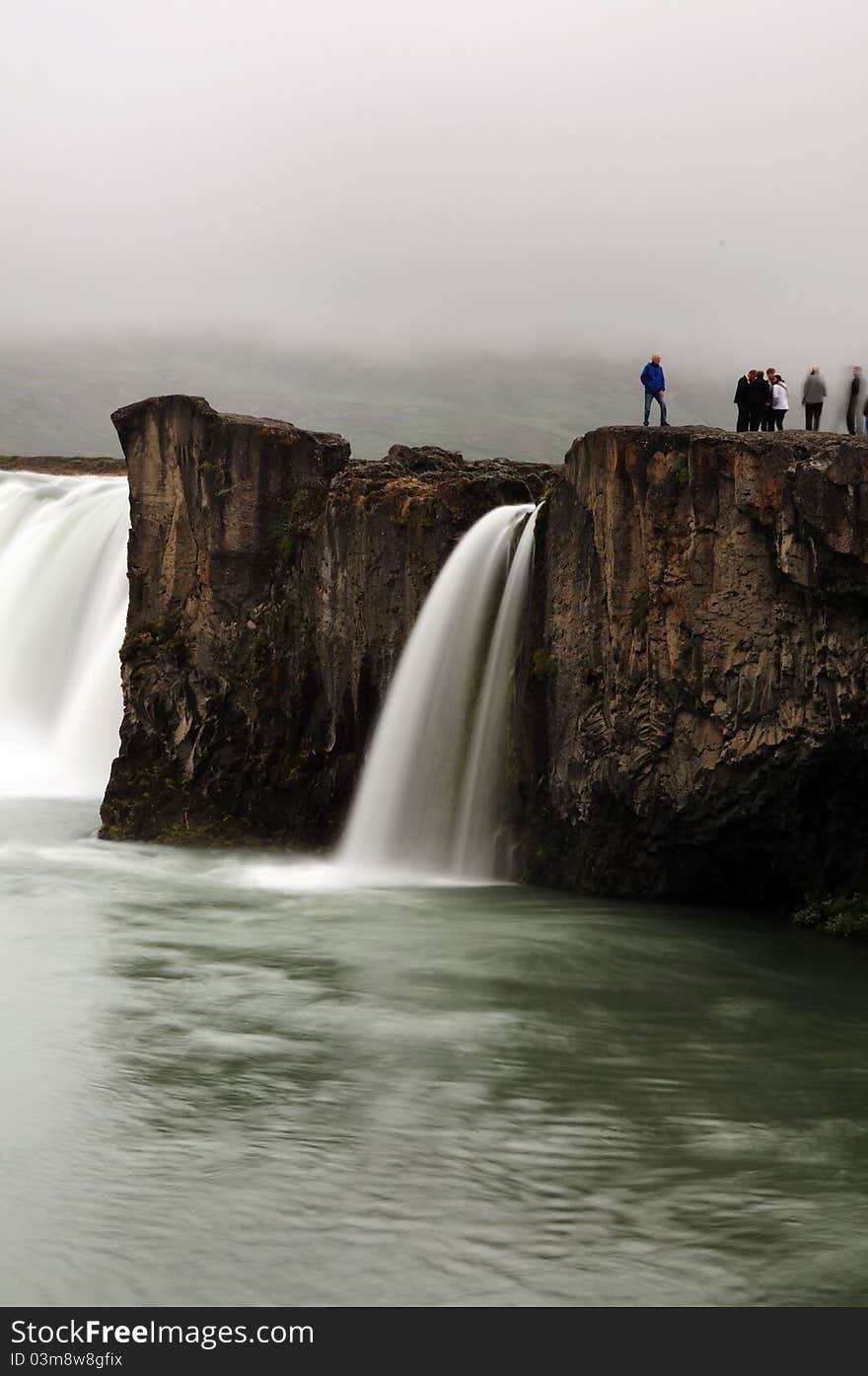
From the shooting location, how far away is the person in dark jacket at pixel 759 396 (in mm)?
23141

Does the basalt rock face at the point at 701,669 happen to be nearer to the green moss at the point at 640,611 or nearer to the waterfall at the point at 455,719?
the green moss at the point at 640,611

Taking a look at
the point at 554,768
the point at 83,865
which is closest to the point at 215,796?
the point at 83,865

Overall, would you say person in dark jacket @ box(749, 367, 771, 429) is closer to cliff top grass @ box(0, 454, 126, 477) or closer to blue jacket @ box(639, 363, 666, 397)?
blue jacket @ box(639, 363, 666, 397)

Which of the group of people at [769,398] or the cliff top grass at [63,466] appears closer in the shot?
the group of people at [769,398]

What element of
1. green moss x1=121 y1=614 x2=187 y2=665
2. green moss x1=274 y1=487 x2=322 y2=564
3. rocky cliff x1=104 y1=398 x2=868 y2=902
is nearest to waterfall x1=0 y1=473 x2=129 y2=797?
green moss x1=121 y1=614 x2=187 y2=665

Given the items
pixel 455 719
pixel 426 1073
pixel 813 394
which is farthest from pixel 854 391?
pixel 426 1073

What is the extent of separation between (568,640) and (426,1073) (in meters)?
9.54

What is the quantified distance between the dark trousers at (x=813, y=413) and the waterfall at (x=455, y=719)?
5.06 metres

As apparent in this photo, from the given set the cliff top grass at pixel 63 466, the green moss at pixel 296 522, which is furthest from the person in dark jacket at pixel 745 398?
the cliff top grass at pixel 63 466

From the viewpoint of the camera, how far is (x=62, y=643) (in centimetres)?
3488

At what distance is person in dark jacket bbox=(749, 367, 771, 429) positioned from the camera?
23.1 meters

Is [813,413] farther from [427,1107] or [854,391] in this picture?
[427,1107]

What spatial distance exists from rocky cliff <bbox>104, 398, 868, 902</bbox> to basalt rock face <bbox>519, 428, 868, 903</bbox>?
0.03m

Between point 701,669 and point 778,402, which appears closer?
point 701,669
